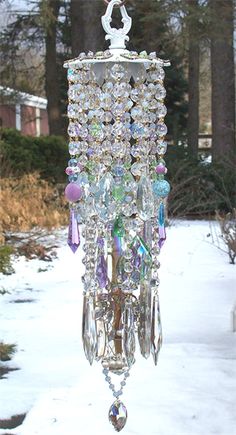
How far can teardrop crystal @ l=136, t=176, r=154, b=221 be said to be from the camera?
2205mm

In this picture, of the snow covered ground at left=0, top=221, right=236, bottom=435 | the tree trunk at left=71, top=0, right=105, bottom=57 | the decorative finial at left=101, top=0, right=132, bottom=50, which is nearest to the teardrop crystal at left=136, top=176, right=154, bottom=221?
the decorative finial at left=101, top=0, right=132, bottom=50

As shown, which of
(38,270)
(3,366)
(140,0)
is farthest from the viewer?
(140,0)

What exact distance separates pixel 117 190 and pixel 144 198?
0.32 ft

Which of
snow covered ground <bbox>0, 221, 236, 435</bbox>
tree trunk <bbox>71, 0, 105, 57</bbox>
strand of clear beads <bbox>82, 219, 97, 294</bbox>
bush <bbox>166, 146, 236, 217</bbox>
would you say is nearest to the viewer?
strand of clear beads <bbox>82, 219, 97, 294</bbox>

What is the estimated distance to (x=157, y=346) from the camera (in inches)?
90.0

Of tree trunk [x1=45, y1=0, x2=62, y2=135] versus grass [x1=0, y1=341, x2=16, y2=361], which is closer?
grass [x1=0, y1=341, x2=16, y2=361]

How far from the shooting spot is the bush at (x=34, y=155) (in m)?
12.2

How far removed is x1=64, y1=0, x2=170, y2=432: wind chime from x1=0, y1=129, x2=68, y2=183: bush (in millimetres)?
9163

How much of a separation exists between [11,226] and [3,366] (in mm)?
4077

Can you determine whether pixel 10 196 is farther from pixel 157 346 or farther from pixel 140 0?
pixel 157 346

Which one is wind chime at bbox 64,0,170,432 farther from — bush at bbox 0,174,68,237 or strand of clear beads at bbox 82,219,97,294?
bush at bbox 0,174,68,237

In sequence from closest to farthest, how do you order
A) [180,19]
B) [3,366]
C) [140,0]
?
[3,366], [180,19], [140,0]

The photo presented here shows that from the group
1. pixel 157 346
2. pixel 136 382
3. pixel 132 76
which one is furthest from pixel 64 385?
pixel 132 76

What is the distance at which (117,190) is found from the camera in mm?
2172
